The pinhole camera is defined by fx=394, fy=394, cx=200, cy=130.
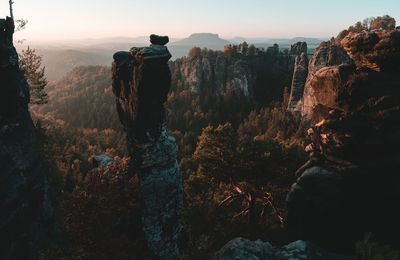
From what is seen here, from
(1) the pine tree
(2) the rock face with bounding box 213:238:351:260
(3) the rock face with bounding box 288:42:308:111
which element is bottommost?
(3) the rock face with bounding box 288:42:308:111

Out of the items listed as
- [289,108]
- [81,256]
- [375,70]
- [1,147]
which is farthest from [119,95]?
[289,108]

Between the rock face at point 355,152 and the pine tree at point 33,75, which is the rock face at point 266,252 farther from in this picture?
the pine tree at point 33,75

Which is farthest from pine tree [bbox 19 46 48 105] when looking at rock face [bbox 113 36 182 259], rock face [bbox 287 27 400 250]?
rock face [bbox 287 27 400 250]

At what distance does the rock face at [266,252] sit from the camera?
63.9ft

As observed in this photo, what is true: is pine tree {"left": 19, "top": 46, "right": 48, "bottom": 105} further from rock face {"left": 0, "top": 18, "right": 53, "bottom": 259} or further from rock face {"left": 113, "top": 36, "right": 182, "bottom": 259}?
rock face {"left": 0, "top": 18, "right": 53, "bottom": 259}

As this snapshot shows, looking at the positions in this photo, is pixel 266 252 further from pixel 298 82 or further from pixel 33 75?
pixel 298 82

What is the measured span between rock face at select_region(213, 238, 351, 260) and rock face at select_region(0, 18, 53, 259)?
14.1 meters

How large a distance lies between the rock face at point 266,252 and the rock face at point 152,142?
12.2 m

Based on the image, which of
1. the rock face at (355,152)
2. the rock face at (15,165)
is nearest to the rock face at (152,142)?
the rock face at (15,165)

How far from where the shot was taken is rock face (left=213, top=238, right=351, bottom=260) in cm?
1948

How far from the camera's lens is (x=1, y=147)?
2486 cm

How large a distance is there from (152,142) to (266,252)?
14.3 m

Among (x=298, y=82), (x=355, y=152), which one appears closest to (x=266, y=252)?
(x=355, y=152)

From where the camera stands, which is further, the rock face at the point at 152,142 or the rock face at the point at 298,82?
the rock face at the point at 298,82
